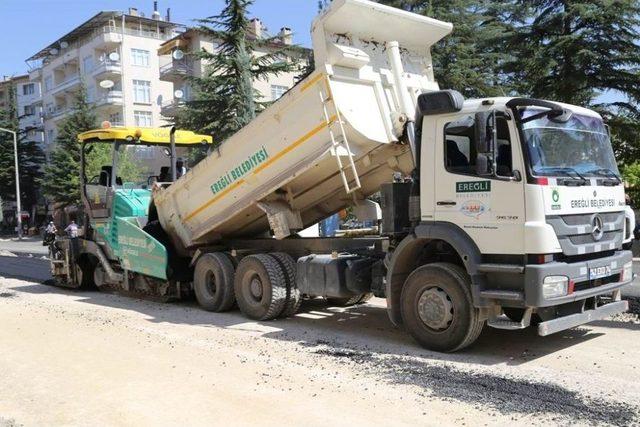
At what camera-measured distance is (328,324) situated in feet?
28.3

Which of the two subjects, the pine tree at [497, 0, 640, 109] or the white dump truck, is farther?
the pine tree at [497, 0, 640, 109]

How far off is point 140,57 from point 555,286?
54698 millimetres

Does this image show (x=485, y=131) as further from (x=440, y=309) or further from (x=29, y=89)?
(x=29, y=89)

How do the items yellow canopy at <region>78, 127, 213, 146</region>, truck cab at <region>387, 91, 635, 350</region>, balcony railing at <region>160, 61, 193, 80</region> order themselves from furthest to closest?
1. balcony railing at <region>160, 61, 193, 80</region>
2. yellow canopy at <region>78, 127, 213, 146</region>
3. truck cab at <region>387, 91, 635, 350</region>

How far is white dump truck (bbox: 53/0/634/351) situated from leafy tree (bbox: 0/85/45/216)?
164ft

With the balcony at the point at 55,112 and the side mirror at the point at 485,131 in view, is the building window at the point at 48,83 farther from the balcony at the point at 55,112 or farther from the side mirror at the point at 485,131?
the side mirror at the point at 485,131

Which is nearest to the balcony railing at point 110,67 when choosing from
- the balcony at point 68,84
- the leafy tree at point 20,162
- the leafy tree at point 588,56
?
the balcony at point 68,84

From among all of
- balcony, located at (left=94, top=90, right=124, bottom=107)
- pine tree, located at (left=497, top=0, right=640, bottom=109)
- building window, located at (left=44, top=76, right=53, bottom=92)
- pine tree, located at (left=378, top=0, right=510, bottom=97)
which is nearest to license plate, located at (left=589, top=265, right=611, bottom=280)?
pine tree, located at (left=497, top=0, right=640, bottom=109)

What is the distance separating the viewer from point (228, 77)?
24703mm

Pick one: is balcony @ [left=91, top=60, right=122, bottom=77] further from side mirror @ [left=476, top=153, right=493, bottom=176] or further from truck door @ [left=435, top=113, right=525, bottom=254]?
side mirror @ [left=476, top=153, right=493, bottom=176]

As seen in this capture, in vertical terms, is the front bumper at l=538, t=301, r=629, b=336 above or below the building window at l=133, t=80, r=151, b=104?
below

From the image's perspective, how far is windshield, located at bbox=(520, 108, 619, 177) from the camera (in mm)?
6109

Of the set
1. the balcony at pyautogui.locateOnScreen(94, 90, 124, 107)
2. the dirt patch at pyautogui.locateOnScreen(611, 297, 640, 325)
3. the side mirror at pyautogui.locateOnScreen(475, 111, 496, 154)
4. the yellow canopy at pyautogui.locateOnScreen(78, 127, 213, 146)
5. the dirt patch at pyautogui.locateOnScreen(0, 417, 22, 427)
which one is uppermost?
the balcony at pyautogui.locateOnScreen(94, 90, 124, 107)

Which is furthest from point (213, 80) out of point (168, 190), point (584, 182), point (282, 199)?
point (584, 182)
